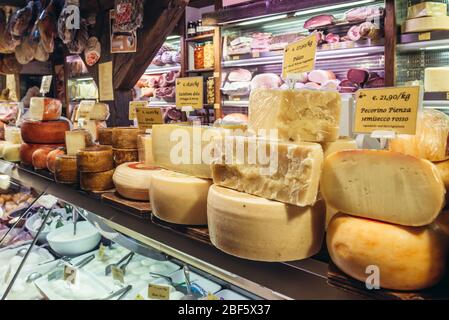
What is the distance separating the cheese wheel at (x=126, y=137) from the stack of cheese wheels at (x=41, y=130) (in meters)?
0.63

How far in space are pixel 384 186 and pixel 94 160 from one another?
119 centimetres

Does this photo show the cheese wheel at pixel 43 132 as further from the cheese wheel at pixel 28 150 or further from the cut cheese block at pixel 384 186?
the cut cheese block at pixel 384 186

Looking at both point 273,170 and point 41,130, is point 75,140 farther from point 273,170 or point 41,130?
point 273,170

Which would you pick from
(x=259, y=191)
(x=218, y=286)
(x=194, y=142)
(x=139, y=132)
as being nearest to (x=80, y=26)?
(x=139, y=132)

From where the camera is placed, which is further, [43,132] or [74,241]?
[43,132]

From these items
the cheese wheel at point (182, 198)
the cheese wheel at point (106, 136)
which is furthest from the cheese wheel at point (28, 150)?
the cheese wheel at point (182, 198)

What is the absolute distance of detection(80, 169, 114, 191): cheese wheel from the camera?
1613mm

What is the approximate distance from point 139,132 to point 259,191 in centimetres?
86

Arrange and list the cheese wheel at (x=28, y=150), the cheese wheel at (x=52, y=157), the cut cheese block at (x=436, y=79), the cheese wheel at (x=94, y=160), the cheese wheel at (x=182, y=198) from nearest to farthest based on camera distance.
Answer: the cheese wheel at (x=182, y=198)
the cheese wheel at (x=94, y=160)
the cheese wheel at (x=52, y=157)
the cheese wheel at (x=28, y=150)
the cut cheese block at (x=436, y=79)

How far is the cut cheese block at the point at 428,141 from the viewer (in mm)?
837

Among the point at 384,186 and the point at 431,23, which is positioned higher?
the point at 431,23

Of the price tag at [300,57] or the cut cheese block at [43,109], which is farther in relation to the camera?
the cut cheese block at [43,109]

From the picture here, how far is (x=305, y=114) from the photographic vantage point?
102cm

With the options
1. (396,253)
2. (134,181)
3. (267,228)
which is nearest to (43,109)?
(134,181)
